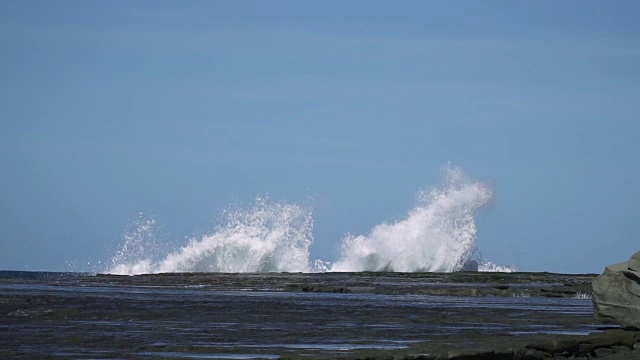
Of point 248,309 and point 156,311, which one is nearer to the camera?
point 156,311

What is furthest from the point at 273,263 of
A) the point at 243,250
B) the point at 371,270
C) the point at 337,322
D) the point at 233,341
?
the point at 233,341

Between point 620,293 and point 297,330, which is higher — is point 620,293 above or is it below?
below

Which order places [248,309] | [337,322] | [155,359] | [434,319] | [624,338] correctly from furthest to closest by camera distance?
[248,309], [434,319], [337,322], [624,338], [155,359]

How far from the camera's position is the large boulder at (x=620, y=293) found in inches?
1027

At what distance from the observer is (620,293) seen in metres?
26.7

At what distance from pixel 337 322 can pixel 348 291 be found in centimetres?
2719

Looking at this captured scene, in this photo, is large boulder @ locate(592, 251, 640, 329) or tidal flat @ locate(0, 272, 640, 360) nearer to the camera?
tidal flat @ locate(0, 272, 640, 360)

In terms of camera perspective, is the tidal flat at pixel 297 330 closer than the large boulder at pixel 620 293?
Yes

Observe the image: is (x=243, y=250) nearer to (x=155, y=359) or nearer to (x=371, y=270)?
(x=371, y=270)

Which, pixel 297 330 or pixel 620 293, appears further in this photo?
pixel 620 293

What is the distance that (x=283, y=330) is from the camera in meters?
26.5

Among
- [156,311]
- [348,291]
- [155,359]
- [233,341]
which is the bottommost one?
[155,359]

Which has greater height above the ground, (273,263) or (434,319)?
(273,263)

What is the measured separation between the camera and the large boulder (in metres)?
26.1
